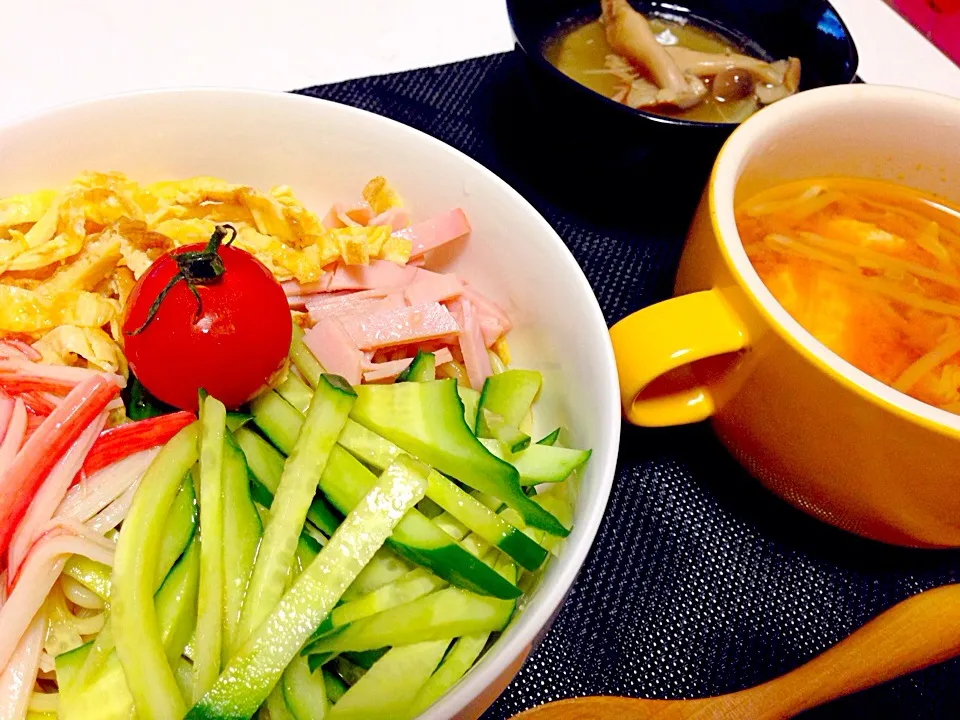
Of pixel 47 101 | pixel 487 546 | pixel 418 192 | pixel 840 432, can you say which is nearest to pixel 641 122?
pixel 418 192

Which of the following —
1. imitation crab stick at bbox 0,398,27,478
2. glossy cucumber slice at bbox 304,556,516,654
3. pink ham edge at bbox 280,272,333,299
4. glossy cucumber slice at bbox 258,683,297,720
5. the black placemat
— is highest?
imitation crab stick at bbox 0,398,27,478

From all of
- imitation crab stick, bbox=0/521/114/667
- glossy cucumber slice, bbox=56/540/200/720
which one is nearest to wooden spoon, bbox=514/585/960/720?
glossy cucumber slice, bbox=56/540/200/720

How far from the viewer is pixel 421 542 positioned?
2.37 ft

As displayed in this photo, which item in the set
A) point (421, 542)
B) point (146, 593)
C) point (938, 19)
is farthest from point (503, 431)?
point (938, 19)

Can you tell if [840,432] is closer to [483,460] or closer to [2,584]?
[483,460]

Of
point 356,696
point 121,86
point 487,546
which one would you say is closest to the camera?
point 356,696

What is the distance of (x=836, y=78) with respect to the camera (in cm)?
125

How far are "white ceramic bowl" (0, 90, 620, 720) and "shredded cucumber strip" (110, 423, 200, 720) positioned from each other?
0.43 m

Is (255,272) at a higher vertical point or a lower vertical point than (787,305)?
higher

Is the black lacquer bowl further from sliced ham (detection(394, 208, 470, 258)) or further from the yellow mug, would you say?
sliced ham (detection(394, 208, 470, 258))

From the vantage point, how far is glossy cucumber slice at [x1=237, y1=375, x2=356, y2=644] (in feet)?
2.26

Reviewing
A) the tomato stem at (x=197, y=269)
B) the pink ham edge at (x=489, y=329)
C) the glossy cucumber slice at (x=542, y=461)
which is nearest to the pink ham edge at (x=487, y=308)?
the pink ham edge at (x=489, y=329)

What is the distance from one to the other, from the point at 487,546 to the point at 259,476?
9.7 inches

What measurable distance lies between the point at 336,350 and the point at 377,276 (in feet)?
0.49
